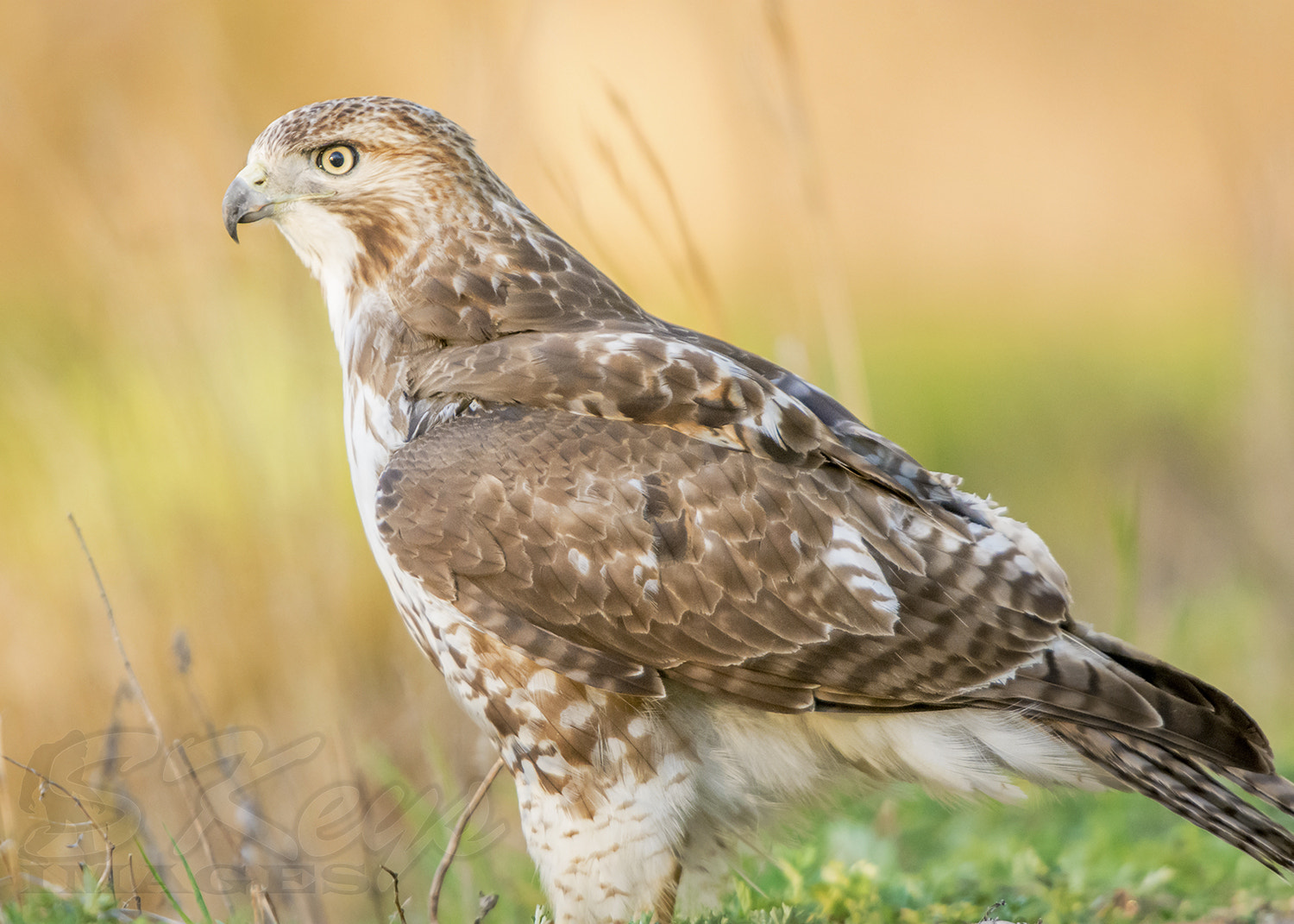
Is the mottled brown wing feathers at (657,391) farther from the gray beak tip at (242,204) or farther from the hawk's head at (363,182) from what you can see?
the gray beak tip at (242,204)

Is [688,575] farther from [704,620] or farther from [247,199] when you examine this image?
[247,199]

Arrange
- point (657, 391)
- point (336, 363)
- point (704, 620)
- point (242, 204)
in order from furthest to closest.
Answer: point (336, 363)
point (242, 204)
point (657, 391)
point (704, 620)

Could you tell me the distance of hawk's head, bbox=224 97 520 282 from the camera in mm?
3219

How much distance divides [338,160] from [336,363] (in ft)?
4.50

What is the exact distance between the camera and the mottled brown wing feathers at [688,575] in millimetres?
2707

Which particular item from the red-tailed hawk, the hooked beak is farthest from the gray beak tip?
the red-tailed hawk

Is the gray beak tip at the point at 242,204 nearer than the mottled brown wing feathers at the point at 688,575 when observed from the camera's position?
No

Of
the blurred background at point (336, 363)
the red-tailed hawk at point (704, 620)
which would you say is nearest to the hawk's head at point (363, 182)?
the red-tailed hawk at point (704, 620)

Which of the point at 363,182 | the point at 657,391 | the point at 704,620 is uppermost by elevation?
the point at 363,182

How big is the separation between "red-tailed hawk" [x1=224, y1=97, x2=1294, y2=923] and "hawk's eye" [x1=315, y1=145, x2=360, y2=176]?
0.57 m

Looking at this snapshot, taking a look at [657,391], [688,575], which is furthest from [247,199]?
[688,575]

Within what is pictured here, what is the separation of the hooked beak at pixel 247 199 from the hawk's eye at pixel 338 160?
0.15 m

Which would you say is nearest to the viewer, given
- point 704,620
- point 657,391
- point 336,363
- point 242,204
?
point 704,620

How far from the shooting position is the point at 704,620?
2.73 m
